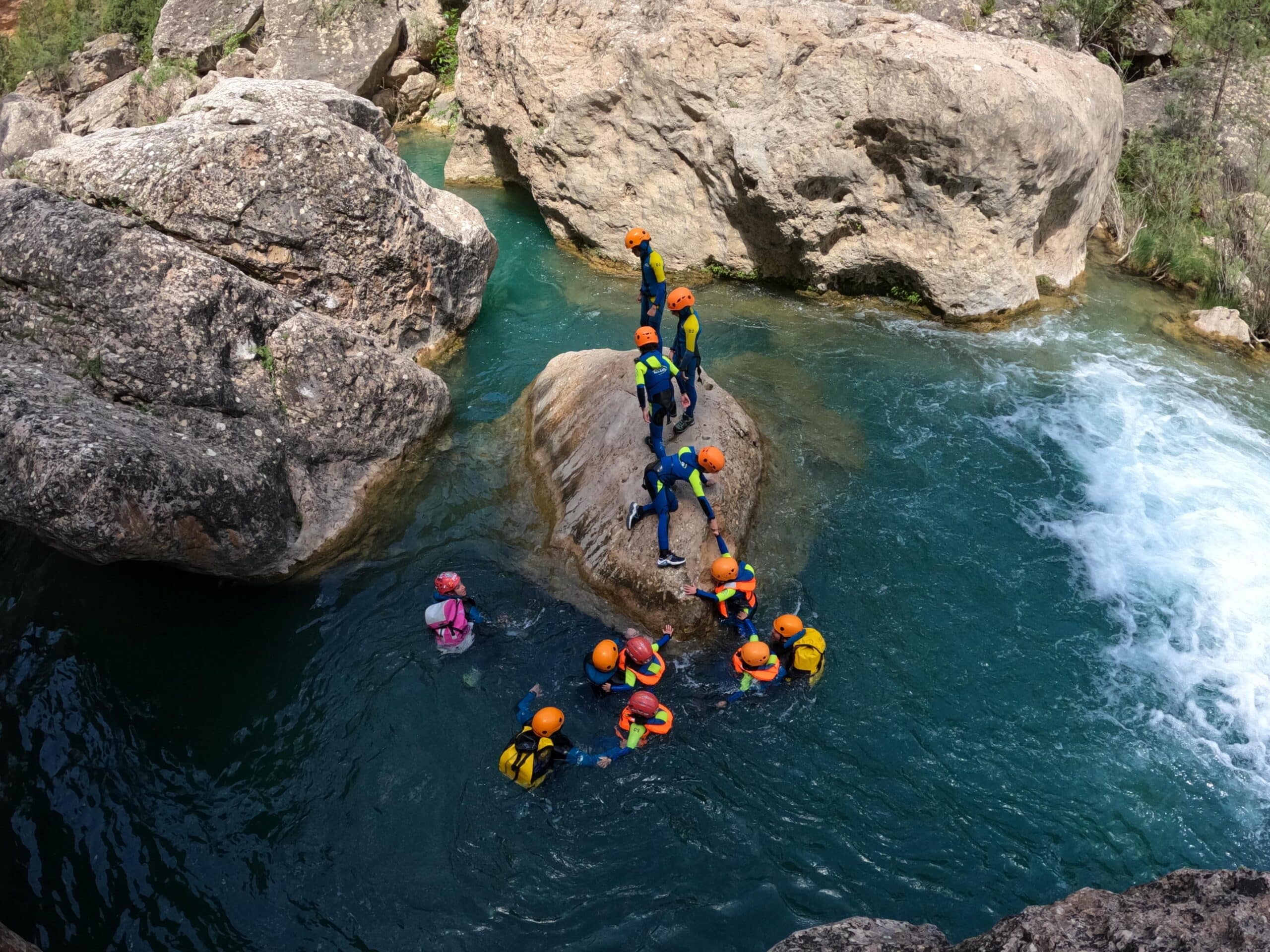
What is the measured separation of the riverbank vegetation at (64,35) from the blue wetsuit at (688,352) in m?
21.7

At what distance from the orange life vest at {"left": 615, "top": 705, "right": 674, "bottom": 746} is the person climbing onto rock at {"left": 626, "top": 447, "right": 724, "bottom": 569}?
4.92 feet

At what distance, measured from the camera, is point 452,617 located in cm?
749

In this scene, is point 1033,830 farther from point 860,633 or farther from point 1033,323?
point 1033,323

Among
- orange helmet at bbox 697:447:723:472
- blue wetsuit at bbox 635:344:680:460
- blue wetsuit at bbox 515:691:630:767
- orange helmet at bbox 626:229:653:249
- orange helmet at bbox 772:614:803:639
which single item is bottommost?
blue wetsuit at bbox 515:691:630:767

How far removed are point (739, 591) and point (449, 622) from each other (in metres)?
2.71

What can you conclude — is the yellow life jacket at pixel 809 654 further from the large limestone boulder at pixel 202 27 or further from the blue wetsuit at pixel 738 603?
the large limestone boulder at pixel 202 27

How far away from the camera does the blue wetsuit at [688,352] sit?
27.3ft

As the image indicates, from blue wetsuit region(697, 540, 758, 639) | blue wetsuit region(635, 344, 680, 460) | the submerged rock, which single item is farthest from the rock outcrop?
the submerged rock

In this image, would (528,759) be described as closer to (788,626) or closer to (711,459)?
(788,626)

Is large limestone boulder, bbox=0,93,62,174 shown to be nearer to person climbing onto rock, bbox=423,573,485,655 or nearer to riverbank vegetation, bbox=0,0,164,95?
riverbank vegetation, bbox=0,0,164,95

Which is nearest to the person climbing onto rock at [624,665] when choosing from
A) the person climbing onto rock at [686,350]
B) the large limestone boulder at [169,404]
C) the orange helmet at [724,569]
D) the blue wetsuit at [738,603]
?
the blue wetsuit at [738,603]

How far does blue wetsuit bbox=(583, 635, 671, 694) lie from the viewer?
707 centimetres

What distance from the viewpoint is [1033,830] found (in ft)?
20.5

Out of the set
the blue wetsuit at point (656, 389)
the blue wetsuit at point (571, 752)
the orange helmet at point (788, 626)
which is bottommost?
the blue wetsuit at point (571, 752)
